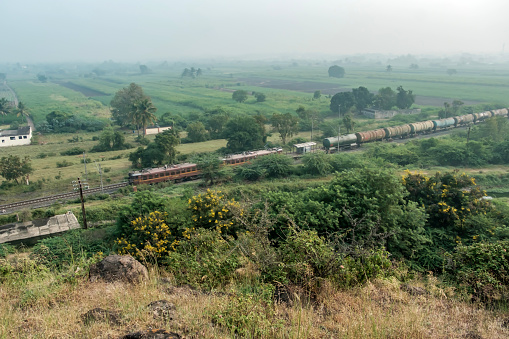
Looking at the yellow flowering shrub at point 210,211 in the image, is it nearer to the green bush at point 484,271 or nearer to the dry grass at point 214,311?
the dry grass at point 214,311

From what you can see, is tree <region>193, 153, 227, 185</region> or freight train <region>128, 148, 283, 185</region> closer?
freight train <region>128, 148, 283, 185</region>

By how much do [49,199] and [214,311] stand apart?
28.5 metres

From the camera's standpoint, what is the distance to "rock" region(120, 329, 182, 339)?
479 cm

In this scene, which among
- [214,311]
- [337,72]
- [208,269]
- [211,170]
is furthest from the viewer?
[337,72]

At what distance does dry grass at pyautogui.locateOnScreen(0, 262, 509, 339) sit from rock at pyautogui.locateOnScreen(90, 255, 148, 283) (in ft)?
0.93

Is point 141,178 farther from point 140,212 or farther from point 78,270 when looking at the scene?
point 78,270

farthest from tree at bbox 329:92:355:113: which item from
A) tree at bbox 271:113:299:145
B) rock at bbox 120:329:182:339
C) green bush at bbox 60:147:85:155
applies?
rock at bbox 120:329:182:339

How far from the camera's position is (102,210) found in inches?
1000

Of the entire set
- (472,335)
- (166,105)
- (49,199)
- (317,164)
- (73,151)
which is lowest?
(49,199)

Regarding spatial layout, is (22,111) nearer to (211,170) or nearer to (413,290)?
(211,170)

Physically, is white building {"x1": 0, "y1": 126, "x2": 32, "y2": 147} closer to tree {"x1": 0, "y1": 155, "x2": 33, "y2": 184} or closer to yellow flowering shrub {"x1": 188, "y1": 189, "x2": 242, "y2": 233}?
tree {"x1": 0, "y1": 155, "x2": 33, "y2": 184}

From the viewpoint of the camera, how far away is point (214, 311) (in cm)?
559

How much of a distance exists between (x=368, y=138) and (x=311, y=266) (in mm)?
42244

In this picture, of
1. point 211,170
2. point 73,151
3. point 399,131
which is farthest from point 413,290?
point 73,151
